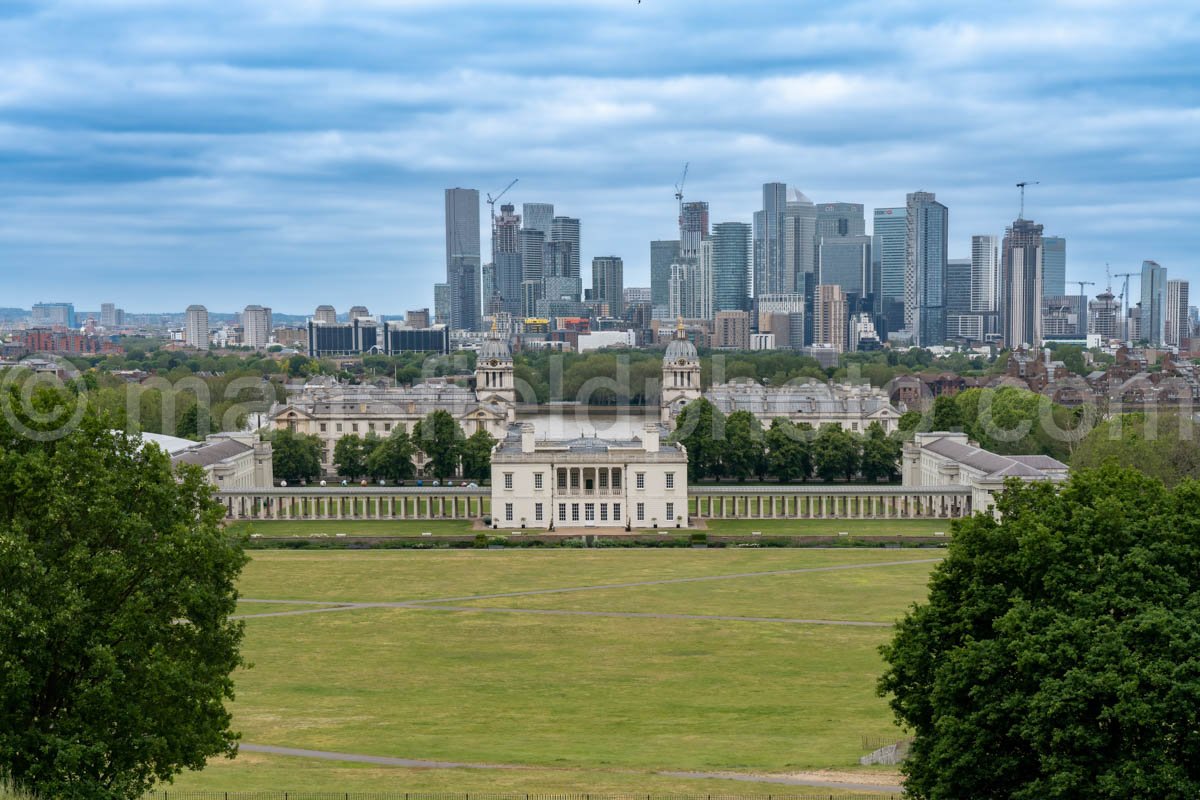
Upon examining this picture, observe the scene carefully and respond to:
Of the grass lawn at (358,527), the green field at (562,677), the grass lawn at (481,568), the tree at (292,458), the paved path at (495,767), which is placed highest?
the tree at (292,458)

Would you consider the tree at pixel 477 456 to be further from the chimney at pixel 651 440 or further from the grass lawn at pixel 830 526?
the grass lawn at pixel 830 526

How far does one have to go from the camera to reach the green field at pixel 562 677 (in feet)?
118

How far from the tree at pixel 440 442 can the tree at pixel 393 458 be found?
1141mm

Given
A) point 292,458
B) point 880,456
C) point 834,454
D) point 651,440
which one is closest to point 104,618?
point 651,440

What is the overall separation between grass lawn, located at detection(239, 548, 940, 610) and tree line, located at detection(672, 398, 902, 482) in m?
30.9

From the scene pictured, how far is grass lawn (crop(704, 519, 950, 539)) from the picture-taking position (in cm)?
8569

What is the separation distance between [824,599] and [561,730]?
2357 centimetres

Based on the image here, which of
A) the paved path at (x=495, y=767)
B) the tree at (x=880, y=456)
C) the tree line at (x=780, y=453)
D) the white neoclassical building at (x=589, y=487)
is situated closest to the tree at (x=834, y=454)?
the tree line at (x=780, y=453)

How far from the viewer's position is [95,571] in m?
29.2

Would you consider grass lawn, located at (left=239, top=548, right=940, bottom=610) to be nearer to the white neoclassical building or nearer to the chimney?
the white neoclassical building

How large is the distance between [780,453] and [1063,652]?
7999cm

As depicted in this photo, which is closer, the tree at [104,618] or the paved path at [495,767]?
the tree at [104,618]

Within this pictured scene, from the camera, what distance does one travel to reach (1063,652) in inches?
1122

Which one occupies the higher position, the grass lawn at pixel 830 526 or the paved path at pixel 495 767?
the paved path at pixel 495 767
